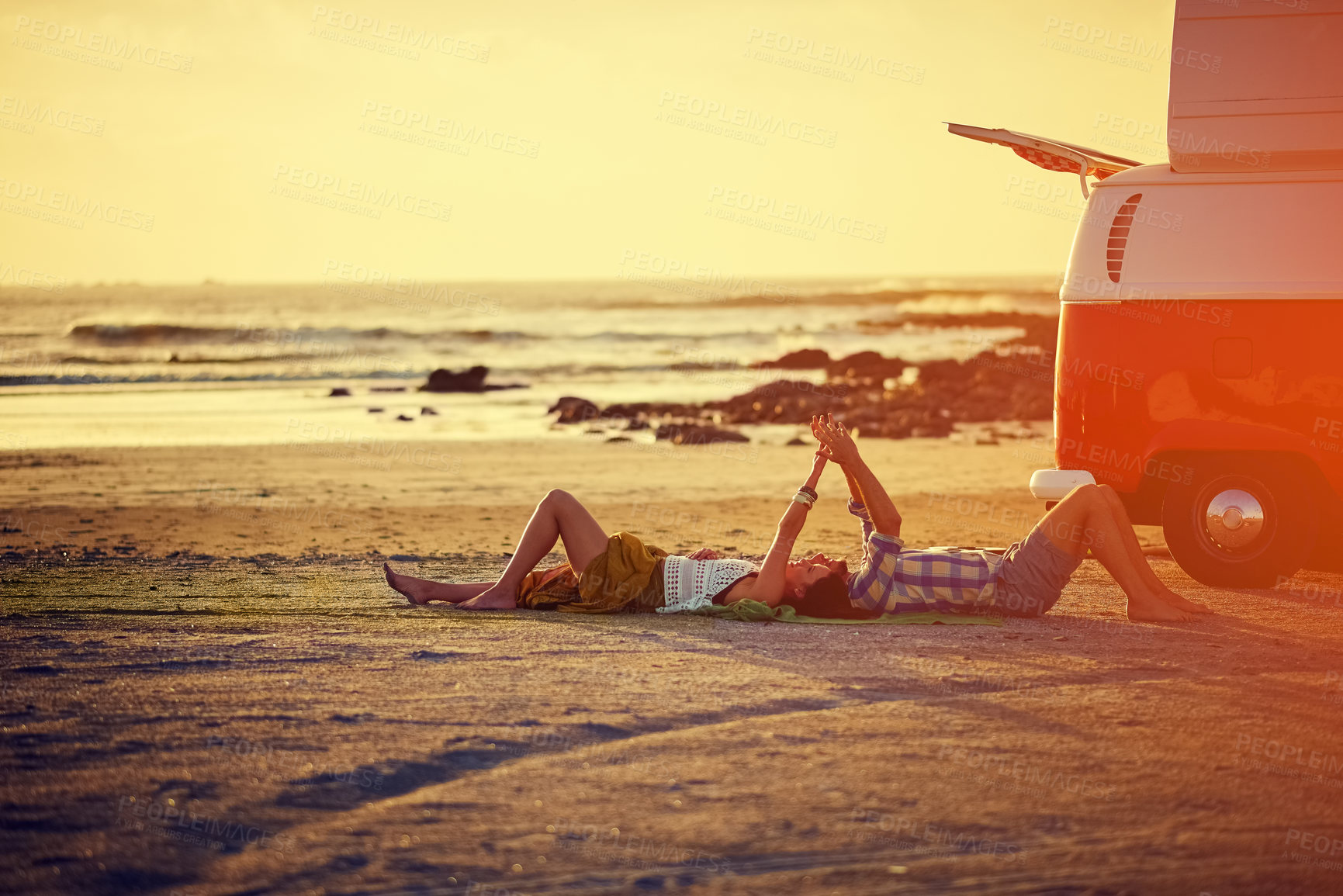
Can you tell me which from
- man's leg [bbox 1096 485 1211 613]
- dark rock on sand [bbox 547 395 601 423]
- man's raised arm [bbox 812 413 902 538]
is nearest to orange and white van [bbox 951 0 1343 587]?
man's leg [bbox 1096 485 1211 613]

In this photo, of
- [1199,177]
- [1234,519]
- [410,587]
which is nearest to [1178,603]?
[1234,519]

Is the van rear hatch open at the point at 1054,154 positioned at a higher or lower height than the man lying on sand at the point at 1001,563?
higher

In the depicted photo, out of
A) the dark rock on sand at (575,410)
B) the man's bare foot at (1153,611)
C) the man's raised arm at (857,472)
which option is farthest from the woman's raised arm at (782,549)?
the dark rock on sand at (575,410)

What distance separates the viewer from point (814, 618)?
21.9ft

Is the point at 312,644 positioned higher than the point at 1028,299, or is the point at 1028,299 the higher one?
the point at 1028,299

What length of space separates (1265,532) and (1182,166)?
2435 millimetres

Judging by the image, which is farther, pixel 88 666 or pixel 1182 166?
pixel 1182 166

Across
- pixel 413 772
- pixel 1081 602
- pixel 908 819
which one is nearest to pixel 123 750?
pixel 413 772

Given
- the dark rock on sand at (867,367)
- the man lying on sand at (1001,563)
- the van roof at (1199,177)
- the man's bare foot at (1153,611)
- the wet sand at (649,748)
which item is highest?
the van roof at (1199,177)

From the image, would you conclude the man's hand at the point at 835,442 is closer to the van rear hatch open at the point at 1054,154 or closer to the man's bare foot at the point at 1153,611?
the man's bare foot at the point at 1153,611

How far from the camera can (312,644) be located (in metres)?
5.93

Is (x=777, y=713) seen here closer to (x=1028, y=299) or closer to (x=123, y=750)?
(x=123, y=750)

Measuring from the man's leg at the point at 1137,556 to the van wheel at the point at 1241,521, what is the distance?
983 mm

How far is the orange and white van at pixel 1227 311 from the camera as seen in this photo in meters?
7.25
